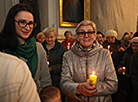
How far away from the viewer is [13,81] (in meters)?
0.57

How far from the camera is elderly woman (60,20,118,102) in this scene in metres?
1.63

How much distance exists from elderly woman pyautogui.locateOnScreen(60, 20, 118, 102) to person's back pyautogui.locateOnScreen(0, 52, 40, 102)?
1.04m

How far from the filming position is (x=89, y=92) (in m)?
1.43

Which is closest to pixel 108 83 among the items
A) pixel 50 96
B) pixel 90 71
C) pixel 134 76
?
pixel 90 71

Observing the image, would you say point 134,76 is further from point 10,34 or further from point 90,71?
point 10,34

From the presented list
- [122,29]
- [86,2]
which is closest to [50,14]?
[86,2]

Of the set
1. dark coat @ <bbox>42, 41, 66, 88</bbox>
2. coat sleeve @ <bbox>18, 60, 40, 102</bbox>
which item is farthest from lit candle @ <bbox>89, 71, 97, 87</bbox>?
dark coat @ <bbox>42, 41, 66, 88</bbox>

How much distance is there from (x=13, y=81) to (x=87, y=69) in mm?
1266

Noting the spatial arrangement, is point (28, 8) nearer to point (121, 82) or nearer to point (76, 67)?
point (76, 67)

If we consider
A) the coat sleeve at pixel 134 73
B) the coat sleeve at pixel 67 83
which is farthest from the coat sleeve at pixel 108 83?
the coat sleeve at pixel 134 73

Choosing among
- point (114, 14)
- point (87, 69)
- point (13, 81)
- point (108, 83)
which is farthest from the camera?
point (114, 14)

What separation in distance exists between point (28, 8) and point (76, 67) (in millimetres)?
959

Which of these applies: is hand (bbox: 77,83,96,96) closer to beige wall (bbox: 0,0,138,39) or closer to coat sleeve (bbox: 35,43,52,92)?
coat sleeve (bbox: 35,43,52,92)

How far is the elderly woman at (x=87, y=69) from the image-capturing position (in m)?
1.63
